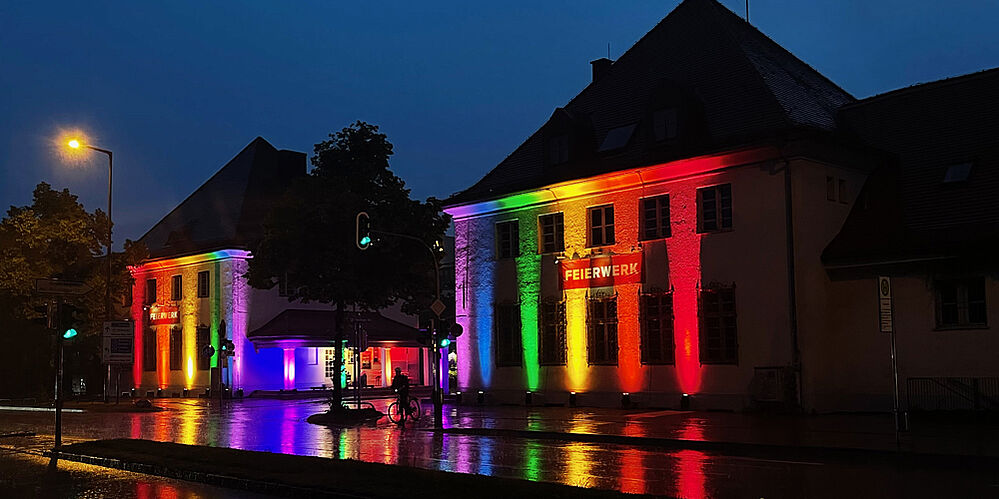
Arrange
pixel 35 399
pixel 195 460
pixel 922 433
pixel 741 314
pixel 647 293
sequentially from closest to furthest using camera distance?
pixel 195 460 < pixel 922 433 < pixel 741 314 < pixel 647 293 < pixel 35 399

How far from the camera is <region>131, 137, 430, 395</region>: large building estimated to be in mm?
54625

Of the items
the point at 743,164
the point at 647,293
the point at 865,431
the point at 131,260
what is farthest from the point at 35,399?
the point at 865,431

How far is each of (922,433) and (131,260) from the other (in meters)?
42.0

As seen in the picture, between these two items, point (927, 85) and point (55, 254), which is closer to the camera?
point (927, 85)

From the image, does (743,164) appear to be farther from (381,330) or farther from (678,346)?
(381,330)

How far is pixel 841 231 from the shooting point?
30594 millimetres

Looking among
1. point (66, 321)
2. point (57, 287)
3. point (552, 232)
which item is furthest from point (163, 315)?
point (66, 321)

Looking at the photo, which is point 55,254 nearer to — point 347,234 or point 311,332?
point 311,332

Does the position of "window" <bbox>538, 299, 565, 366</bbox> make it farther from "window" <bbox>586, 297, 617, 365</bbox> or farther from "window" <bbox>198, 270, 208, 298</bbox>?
"window" <bbox>198, 270, 208, 298</bbox>

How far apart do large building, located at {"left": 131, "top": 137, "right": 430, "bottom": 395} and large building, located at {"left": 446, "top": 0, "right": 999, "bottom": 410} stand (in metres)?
16.9

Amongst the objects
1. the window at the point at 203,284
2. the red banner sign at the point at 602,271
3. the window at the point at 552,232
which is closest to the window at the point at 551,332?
the red banner sign at the point at 602,271

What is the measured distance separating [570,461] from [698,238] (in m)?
14.5

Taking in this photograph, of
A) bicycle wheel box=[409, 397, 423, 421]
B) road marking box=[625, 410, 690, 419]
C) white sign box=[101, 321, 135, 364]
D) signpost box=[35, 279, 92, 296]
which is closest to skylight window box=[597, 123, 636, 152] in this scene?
road marking box=[625, 410, 690, 419]

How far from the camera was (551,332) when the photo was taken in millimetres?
36062
